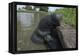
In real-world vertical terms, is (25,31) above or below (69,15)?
below

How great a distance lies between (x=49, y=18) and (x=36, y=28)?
8.2 inches

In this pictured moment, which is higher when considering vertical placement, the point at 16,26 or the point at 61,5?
the point at 61,5

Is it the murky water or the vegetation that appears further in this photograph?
the vegetation

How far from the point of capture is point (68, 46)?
8.79 feet

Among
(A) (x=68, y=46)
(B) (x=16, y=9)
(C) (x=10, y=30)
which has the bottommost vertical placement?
(A) (x=68, y=46)

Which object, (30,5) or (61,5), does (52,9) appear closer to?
(61,5)

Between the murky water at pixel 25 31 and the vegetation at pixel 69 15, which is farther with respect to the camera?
the vegetation at pixel 69 15

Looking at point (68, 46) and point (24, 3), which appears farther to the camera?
point (68, 46)

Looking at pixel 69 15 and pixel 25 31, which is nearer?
pixel 25 31

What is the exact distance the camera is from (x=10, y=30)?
238 centimetres
